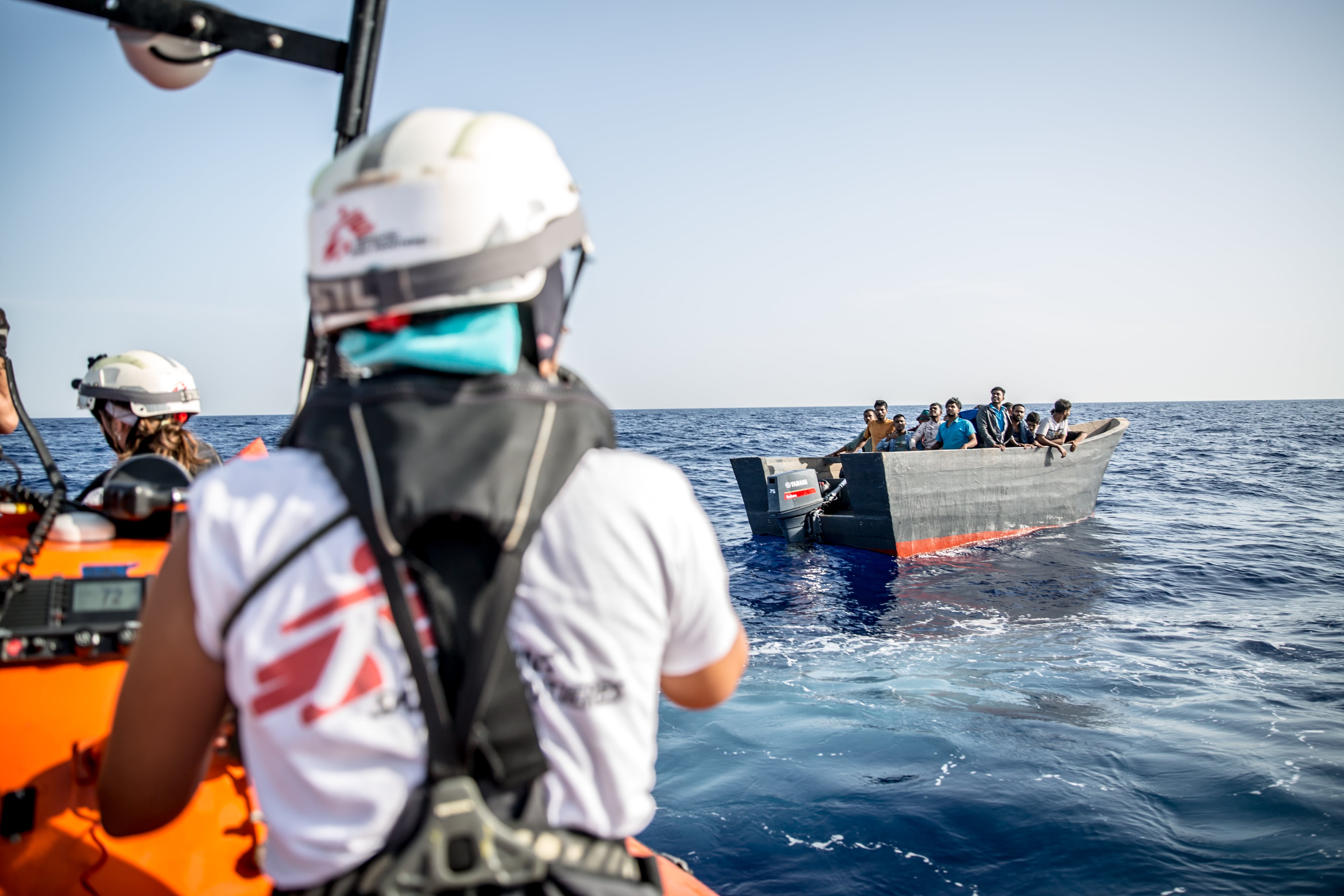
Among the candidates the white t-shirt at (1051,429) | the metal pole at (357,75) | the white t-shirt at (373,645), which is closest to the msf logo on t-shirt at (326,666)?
the white t-shirt at (373,645)

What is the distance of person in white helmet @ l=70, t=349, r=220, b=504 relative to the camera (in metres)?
3.79

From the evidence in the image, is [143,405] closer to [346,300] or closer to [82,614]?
[82,614]

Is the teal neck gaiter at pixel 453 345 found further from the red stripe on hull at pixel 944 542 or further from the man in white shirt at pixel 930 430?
the man in white shirt at pixel 930 430

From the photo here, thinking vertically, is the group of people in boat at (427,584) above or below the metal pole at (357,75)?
below

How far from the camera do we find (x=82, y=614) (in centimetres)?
225

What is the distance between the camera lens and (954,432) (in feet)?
55.3

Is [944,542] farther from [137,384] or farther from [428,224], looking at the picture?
[428,224]

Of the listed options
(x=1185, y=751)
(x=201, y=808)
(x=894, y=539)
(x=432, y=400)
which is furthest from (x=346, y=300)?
(x=894, y=539)

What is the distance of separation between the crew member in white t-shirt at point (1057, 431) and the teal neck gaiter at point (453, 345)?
17934 mm

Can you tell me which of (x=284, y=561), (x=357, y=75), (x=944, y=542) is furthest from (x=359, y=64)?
(x=944, y=542)

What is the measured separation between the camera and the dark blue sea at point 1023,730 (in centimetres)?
464

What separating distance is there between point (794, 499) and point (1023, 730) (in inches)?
375

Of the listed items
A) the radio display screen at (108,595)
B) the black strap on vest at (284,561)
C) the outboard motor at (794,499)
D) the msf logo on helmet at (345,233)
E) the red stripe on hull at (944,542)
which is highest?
the msf logo on helmet at (345,233)

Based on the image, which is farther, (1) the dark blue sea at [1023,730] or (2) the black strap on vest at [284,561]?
(1) the dark blue sea at [1023,730]
